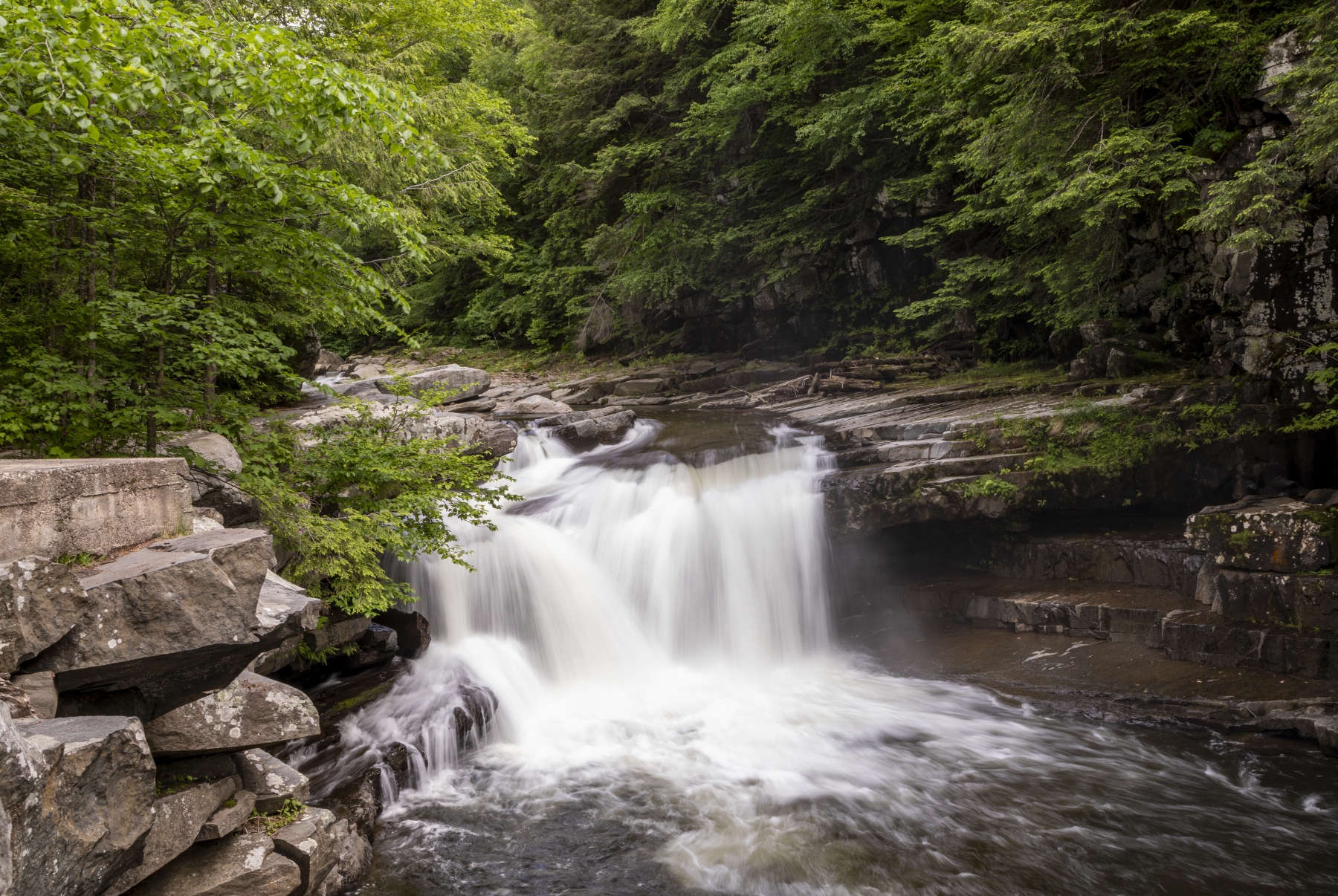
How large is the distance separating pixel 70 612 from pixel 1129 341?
1309 centimetres

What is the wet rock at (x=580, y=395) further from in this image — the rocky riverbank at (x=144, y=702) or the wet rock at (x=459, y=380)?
the rocky riverbank at (x=144, y=702)

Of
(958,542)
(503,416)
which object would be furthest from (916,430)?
(503,416)

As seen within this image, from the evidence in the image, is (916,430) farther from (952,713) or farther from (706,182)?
(706,182)

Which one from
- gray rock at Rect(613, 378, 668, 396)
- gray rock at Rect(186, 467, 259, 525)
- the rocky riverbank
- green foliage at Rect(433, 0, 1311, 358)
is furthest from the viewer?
gray rock at Rect(613, 378, 668, 396)

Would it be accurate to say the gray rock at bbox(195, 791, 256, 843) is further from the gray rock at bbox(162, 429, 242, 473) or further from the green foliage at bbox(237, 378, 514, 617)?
the gray rock at bbox(162, 429, 242, 473)

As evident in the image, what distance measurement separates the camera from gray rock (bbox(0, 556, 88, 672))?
3.36 m

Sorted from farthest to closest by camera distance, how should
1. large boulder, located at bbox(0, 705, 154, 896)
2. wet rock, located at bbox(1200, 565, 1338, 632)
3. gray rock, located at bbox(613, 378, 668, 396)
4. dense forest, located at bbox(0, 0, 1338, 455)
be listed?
gray rock, located at bbox(613, 378, 668, 396), wet rock, located at bbox(1200, 565, 1338, 632), dense forest, located at bbox(0, 0, 1338, 455), large boulder, located at bbox(0, 705, 154, 896)

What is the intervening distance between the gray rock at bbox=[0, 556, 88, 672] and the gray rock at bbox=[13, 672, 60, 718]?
0.25ft

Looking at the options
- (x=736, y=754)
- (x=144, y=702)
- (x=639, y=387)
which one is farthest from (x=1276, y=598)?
(x=639, y=387)

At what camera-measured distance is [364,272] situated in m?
5.93

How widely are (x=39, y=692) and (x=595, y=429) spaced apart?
10.9 meters

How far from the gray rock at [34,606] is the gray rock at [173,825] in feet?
3.15

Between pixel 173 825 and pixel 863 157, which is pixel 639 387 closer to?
pixel 863 157

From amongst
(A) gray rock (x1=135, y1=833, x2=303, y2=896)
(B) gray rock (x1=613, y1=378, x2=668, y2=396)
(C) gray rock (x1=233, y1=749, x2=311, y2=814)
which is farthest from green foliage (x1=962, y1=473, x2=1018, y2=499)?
(B) gray rock (x1=613, y1=378, x2=668, y2=396)
